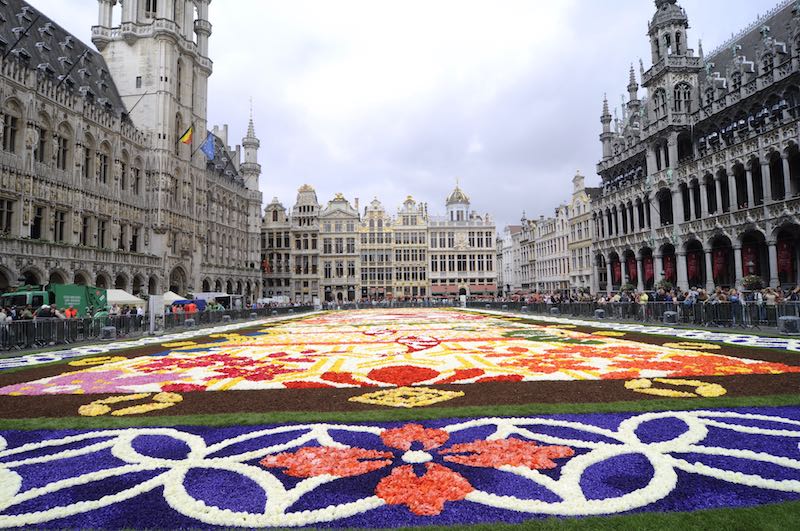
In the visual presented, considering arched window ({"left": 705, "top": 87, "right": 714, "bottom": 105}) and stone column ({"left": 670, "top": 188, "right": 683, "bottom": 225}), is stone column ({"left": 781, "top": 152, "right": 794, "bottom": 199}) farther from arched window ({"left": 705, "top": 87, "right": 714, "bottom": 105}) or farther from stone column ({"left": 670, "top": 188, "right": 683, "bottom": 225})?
stone column ({"left": 670, "top": 188, "right": 683, "bottom": 225})

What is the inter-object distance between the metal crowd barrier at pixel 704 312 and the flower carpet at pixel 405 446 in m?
7.95

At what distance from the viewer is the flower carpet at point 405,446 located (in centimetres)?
260

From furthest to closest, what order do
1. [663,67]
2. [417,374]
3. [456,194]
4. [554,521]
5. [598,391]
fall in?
[456,194] → [663,67] → [417,374] → [598,391] → [554,521]

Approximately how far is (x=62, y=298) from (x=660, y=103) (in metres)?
37.3

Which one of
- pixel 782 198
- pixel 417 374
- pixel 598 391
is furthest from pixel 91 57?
pixel 782 198

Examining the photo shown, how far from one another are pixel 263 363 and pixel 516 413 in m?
5.36

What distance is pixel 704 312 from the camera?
1509cm

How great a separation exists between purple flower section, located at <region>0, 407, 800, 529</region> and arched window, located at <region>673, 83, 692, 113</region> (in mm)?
33753

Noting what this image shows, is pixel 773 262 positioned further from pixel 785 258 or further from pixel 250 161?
pixel 250 161

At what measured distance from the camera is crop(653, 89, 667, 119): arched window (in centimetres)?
3174

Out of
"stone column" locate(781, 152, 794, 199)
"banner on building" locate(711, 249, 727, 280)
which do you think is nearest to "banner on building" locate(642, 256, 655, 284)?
"banner on building" locate(711, 249, 727, 280)

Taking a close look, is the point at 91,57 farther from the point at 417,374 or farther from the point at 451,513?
the point at 451,513

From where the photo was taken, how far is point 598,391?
5445 millimetres

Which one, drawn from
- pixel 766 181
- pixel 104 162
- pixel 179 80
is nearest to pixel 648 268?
pixel 766 181
